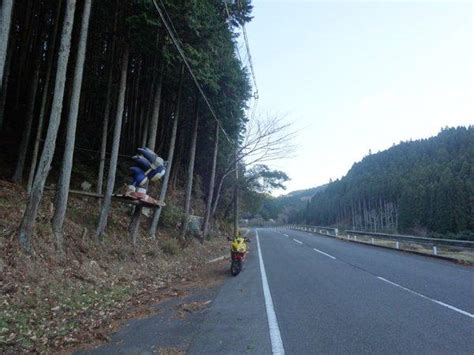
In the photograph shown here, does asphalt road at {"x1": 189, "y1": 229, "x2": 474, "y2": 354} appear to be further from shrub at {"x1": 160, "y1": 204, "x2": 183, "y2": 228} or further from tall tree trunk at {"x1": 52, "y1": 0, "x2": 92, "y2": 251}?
shrub at {"x1": 160, "y1": 204, "x2": 183, "y2": 228}

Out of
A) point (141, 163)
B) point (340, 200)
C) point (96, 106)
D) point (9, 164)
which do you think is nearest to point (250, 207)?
point (96, 106)

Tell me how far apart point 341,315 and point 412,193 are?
7336 centimetres

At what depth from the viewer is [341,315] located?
6633mm

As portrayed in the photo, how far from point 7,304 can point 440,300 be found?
27.0 ft

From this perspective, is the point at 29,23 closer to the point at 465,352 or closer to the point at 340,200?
the point at 465,352

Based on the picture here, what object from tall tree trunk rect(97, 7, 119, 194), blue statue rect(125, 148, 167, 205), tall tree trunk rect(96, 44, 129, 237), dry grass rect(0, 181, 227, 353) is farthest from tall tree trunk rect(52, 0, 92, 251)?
tall tree trunk rect(97, 7, 119, 194)

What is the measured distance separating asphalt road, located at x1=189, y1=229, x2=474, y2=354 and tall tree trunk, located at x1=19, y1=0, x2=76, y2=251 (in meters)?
4.38

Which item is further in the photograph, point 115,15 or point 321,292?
point 115,15

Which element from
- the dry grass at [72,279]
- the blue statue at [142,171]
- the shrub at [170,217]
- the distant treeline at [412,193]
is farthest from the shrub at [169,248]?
the distant treeline at [412,193]

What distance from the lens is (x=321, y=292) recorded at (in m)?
8.81

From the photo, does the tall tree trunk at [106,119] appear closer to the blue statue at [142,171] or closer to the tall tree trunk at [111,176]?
the tall tree trunk at [111,176]

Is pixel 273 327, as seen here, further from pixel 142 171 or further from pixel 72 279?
pixel 142 171

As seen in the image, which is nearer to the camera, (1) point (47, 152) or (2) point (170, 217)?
(1) point (47, 152)

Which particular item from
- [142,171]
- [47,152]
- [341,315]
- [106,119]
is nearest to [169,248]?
[142,171]
